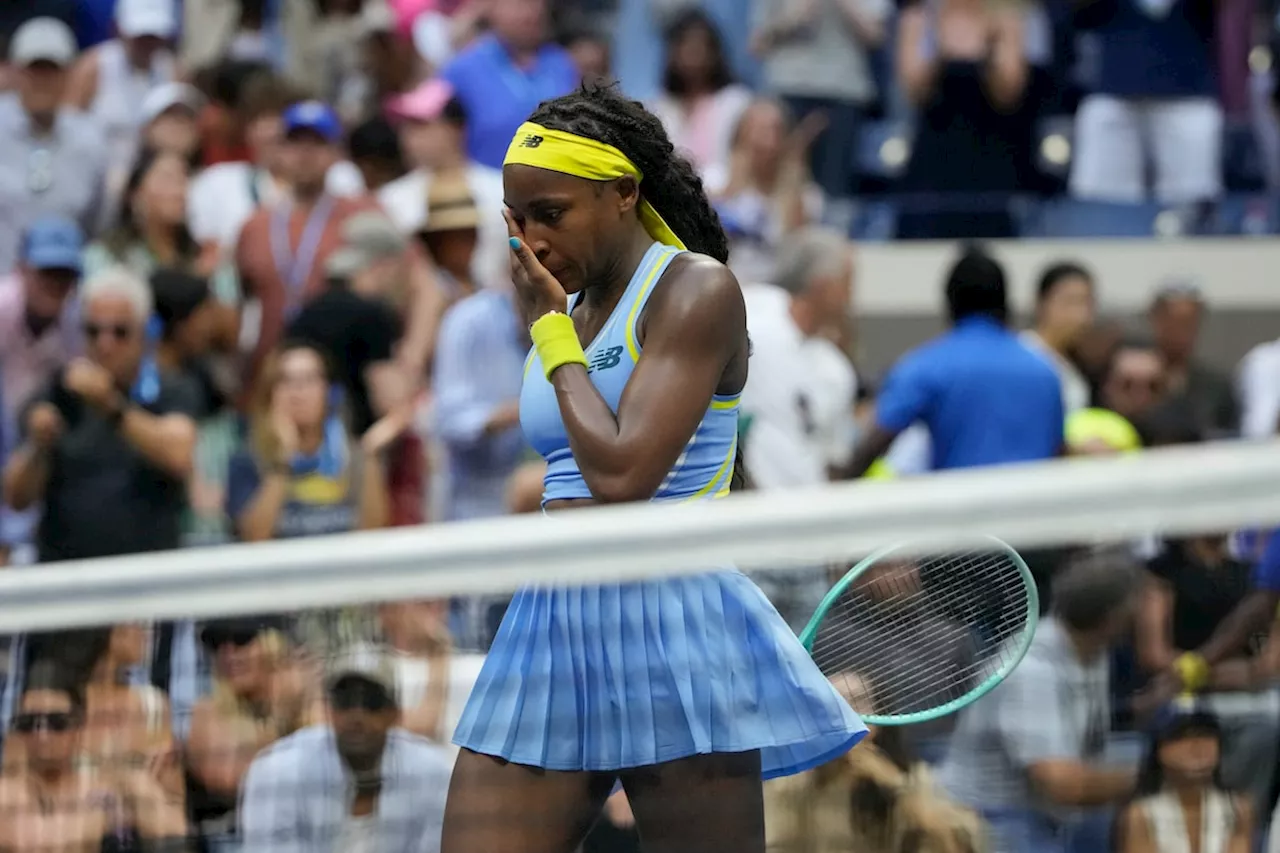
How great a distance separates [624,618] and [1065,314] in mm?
5016

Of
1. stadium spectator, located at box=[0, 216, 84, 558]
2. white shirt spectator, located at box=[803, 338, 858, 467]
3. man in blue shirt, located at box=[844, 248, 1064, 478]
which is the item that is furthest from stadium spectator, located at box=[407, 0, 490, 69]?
man in blue shirt, located at box=[844, 248, 1064, 478]

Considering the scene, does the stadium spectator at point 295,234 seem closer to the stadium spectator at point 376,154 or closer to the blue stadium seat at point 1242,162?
the stadium spectator at point 376,154

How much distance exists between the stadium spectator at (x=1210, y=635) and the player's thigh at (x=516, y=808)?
116cm

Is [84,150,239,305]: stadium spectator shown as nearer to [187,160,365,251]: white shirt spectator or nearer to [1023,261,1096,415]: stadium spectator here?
[187,160,365,251]: white shirt spectator

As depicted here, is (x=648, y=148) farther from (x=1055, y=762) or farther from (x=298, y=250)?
(x=298, y=250)

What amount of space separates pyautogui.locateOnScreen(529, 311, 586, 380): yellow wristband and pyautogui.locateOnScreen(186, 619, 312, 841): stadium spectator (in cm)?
102

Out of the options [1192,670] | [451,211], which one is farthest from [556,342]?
[451,211]

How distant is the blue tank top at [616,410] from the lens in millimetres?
3588

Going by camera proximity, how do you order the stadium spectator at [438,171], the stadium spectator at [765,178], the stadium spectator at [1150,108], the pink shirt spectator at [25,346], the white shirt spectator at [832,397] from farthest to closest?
the stadium spectator at [1150,108], the stadium spectator at [765,178], the stadium spectator at [438,171], the pink shirt spectator at [25,346], the white shirt spectator at [832,397]

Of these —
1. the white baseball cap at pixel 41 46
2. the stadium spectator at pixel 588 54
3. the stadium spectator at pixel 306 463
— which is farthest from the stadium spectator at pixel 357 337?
the stadium spectator at pixel 588 54

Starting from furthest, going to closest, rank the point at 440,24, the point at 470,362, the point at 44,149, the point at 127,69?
the point at 440,24
the point at 127,69
the point at 44,149
the point at 470,362

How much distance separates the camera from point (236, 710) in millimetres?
4332

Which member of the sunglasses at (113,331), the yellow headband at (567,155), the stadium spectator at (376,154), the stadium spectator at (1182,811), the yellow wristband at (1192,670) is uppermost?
the stadium spectator at (376,154)

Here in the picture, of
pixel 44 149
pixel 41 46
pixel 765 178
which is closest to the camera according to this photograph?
pixel 44 149
